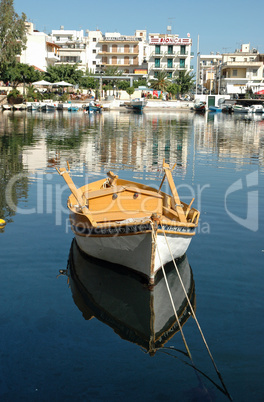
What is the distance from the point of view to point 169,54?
330ft

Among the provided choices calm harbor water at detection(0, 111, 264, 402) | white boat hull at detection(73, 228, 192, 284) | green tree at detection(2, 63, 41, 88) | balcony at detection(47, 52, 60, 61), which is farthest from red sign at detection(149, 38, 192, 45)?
white boat hull at detection(73, 228, 192, 284)

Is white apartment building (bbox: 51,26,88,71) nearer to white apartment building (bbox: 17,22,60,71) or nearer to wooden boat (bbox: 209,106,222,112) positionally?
white apartment building (bbox: 17,22,60,71)

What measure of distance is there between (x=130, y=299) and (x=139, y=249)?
37.4 inches

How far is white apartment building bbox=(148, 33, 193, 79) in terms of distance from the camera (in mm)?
99938

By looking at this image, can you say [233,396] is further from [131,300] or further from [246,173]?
[246,173]

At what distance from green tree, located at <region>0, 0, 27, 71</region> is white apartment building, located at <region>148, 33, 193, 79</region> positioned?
132ft

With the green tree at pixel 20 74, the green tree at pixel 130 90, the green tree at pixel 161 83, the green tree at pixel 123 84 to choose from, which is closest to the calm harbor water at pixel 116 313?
the green tree at pixel 20 74

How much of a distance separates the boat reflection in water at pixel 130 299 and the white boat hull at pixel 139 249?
12.2 inches

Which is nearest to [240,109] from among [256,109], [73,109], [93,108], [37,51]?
[256,109]

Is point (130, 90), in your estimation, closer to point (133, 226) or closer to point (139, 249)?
point (139, 249)

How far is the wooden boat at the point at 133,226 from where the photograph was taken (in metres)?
8.81

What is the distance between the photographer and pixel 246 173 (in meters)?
21.9

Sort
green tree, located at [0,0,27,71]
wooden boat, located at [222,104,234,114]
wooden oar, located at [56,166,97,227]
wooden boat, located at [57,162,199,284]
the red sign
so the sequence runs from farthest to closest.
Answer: the red sign → wooden boat, located at [222,104,234,114] → green tree, located at [0,0,27,71] → wooden oar, located at [56,166,97,227] → wooden boat, located at [57,162,199,284]

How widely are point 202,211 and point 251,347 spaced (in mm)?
7692
